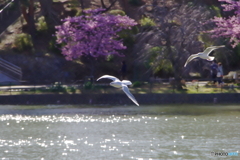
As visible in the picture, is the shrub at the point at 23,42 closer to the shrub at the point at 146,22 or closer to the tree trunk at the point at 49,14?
the tree trunk at the point at 49,14

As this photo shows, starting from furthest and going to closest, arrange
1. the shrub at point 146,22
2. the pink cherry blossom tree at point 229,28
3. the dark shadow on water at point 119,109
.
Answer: the shrub at point 146,22
the pink cherry blossom tree at point 229,28
the dark shadow on water at point 119,109

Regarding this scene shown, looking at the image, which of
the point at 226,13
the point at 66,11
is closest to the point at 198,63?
the point at 226,13

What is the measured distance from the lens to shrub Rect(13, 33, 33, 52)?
120 ft

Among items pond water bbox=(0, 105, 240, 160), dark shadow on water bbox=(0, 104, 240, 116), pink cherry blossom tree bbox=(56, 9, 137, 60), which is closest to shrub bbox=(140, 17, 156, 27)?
pink cherry blossom tree bbox=(56, 9, 137, 60)

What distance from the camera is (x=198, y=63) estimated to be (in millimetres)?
29703

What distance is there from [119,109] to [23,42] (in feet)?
40.9

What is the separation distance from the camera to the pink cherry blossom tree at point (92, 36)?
32.4 metres

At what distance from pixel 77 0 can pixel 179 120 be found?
69.3 feet

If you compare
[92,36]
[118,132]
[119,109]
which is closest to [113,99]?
[119,109]

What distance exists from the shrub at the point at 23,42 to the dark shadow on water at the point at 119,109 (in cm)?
956

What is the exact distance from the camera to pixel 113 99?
92.1 feet

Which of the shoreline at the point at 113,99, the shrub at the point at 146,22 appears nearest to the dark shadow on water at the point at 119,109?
the shoreline at the point at 113,99

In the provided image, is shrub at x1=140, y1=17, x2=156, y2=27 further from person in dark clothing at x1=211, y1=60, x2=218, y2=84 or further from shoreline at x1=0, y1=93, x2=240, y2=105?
shoreline at x1=0, y1=93, x2=240, y2=105

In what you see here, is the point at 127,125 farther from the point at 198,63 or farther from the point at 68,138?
the point at 198,63
